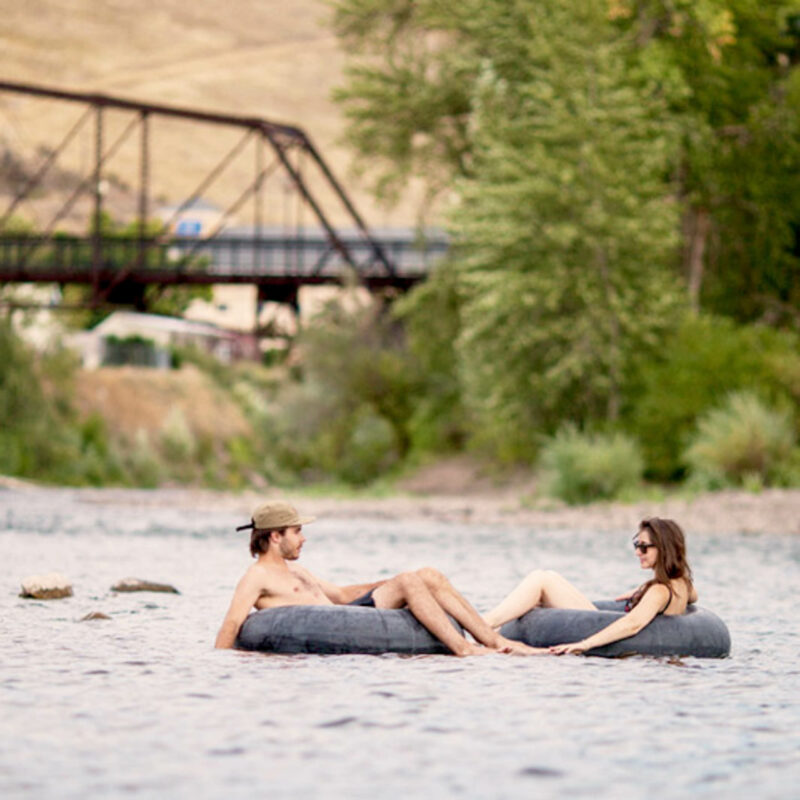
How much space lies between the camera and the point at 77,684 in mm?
10984

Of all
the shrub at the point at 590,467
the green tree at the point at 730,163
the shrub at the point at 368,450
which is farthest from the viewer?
the shrub at the point at 368,450

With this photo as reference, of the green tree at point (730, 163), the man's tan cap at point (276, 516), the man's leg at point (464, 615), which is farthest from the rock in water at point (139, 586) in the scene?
the green tree at point (730, 163)

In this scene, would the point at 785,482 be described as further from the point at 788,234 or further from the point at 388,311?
the point at 388,311

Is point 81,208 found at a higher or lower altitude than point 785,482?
higher

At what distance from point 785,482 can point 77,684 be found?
22513 millimetres

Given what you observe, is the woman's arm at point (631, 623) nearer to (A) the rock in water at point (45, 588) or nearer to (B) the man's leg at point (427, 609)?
(B) the man's leg at point (427, 609)

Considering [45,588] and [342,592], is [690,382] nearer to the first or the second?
[45,588]

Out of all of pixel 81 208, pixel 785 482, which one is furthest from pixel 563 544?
pixel 81 208

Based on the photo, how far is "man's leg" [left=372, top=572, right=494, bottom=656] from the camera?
12250 mm

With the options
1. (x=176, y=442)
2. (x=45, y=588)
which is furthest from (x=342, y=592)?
(x=176, y=442)

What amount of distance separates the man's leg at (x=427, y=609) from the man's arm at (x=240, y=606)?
0.93 m

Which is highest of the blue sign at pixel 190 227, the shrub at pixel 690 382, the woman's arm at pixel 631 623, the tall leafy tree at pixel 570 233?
the blue sign at pixel 190 227

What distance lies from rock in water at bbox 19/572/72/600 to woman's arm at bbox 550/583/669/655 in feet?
19.6

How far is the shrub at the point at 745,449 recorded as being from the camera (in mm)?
31406
